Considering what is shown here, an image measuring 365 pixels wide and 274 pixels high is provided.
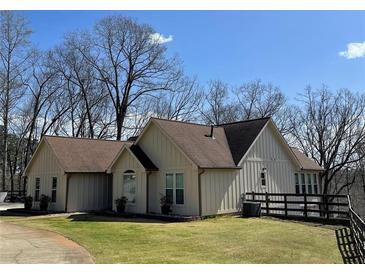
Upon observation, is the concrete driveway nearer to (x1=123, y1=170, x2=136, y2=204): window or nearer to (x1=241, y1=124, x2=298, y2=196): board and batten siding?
(x1=123, y1=170, x2=136, y2=204): window

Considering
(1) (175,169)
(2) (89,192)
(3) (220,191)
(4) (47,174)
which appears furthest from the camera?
(4) (47,174)

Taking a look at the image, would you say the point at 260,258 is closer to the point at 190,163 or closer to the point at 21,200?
the point at 190,163

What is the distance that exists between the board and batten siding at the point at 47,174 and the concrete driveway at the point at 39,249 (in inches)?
343

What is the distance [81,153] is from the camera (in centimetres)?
2342

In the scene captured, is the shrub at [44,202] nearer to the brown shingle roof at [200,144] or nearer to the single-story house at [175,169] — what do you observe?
the single-story house at [175,169]

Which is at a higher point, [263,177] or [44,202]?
[263,177]

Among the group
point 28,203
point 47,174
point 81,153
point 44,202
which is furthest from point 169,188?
point 28,203

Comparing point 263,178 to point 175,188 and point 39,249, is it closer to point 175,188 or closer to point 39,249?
point 175,188

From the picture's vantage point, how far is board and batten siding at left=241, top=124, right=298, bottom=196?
19938mm

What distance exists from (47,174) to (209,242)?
49.2 feet

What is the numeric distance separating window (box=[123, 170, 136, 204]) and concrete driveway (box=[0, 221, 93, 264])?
7.20 metres

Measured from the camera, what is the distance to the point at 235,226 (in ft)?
47.7

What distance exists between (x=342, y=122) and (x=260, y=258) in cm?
3327

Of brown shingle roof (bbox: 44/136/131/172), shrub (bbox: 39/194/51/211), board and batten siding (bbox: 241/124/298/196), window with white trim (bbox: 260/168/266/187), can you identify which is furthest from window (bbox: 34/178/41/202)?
window with white trim (bbox: 260/168/266/187)
